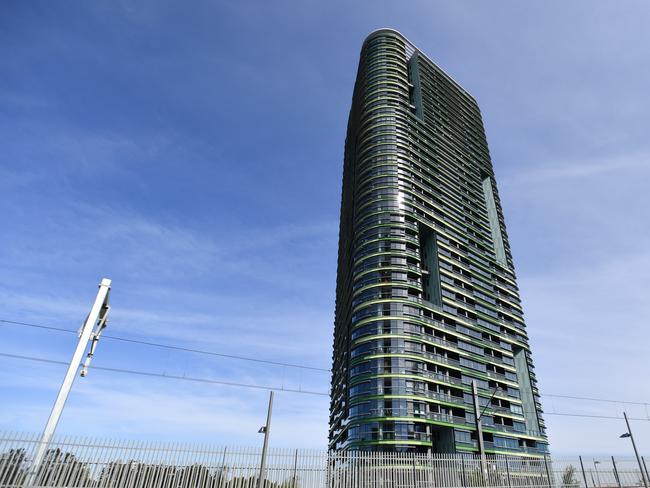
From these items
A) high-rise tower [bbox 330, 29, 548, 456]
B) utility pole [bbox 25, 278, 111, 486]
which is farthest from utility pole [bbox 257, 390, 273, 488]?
high-rise tower [bbox 330, 29, 548, 456]

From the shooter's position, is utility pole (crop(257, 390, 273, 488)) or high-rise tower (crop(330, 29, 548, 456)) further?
high-rise tower (crop(330, 29, 548, 456))

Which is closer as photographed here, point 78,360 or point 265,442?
point 78,360

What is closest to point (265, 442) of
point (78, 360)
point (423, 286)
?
point (78, 360)

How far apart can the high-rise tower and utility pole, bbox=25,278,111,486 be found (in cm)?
4589

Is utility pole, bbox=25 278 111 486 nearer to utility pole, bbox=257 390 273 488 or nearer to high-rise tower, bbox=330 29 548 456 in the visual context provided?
utility pole, bbox=257 390 273 488

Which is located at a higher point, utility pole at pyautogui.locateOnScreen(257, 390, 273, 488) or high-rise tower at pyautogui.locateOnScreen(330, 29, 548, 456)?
high-rise tower at pyautogui.locateOnScreen(330, 29, 548, 456)

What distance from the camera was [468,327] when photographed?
227 ft

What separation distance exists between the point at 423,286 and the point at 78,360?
63872 mm

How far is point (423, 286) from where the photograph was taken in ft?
232

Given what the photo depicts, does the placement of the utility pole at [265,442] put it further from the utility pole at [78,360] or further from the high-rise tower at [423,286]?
the high-rise tower at [423,286]

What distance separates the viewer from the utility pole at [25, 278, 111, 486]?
11.8m

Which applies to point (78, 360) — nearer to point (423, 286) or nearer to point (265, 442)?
point (265, 442)

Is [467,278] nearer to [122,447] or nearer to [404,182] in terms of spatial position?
[404,182]

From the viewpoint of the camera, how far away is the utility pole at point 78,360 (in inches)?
463
